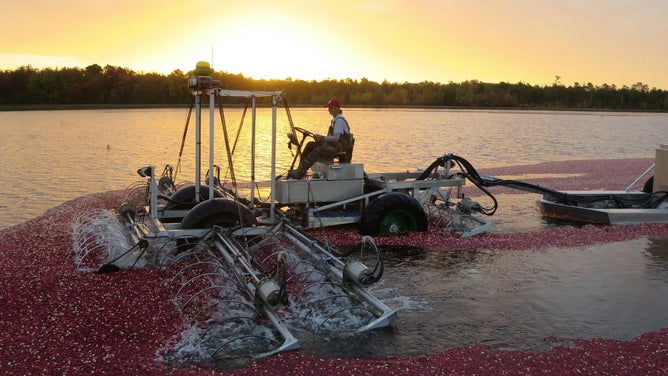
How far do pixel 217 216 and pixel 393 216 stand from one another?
384 centimetres

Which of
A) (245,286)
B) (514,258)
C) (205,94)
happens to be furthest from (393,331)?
(205,94)

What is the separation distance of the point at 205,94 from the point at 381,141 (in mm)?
35289

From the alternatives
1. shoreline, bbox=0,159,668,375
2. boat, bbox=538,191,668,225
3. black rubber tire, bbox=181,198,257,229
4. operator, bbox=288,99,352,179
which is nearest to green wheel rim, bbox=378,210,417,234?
operator, bbox=288,99,352,179

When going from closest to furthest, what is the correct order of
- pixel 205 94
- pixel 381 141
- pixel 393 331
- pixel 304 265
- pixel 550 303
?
pixel 393 331 < pixel 550 303 < pixel 304 265 < pixel 205 94 < pixel 381 141

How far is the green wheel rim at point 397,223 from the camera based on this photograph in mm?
11898

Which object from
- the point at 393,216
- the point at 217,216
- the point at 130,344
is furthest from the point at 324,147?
the point at 130,344

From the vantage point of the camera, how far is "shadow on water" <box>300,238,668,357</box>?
6.81 metres

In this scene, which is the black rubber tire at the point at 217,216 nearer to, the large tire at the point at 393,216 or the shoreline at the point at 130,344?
the shoreline at the point at 130,344

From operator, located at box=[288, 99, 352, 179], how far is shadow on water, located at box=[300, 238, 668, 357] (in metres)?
2.56

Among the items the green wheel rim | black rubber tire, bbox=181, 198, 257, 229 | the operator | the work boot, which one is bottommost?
the green wheel rim

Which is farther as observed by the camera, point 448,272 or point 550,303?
point 448,272

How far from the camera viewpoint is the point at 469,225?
1291 centimetres

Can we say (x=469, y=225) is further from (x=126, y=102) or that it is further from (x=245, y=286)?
(x=126, y=102)

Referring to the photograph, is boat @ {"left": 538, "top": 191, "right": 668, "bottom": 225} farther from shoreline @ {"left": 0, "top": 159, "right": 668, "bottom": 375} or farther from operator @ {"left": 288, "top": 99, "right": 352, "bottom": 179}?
shoreline @ {"left": 0, "top": 159, "right": 668, "bottom": 375}
